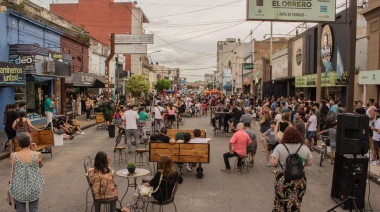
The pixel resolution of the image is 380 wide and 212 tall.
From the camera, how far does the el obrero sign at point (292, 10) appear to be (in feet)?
41.6

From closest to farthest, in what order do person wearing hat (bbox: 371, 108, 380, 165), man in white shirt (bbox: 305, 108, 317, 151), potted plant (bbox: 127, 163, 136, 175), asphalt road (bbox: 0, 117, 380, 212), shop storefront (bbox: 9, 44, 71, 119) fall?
potted plant (bbox: 127, 163, 136, 175) → asphalt road (bbox: 0, 117, 380, 212) → person wearing hat (bbox: 371, 108, 380, 165) → man in white shirt (bbox: 305, 108, 317, 151) → shop storefront (bbox: 9, 44, 71, 119)

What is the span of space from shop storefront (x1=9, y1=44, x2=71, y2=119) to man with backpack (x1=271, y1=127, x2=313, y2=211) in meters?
15.5

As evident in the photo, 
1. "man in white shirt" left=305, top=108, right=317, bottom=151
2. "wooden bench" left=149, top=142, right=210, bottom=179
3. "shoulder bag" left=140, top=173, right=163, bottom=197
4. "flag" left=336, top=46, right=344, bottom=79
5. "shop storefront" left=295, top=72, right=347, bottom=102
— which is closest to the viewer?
"shoulder bag" left=140, top=173, right=163, bottom=197

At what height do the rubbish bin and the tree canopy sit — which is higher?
the tree canopy

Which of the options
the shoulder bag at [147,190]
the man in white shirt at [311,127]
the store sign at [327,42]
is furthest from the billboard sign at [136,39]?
the shoulder bag at [147,190]

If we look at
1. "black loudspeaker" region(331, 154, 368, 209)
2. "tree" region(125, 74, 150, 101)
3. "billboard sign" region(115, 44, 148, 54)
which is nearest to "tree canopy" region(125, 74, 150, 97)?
"tree" region(125, 74, 150, 101)

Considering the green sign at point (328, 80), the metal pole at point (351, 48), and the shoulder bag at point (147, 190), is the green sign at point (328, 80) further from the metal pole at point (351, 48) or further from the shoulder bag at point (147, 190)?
the shoulder bag at point (147, 190)

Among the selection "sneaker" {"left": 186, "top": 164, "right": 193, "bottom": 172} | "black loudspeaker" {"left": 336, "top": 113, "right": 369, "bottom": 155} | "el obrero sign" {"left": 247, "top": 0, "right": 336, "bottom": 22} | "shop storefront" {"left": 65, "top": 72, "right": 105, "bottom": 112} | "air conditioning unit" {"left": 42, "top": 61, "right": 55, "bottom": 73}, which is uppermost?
"el obrero sign" {"left": 247, "top": 0, "right": 336, "bottom": 22}

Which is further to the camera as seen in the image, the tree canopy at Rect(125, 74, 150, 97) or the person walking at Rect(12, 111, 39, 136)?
the tree canopy at Rect(125, 74, 150, 97)

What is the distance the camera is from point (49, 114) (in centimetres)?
2002

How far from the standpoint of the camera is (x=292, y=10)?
12.7 m

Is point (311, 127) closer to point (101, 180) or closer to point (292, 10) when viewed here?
point (292, 10)

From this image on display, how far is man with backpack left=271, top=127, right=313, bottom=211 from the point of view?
6178mm

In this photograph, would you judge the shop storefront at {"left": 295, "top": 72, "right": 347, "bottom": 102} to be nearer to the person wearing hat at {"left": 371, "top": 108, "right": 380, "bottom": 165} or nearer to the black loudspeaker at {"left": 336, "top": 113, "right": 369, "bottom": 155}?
the person wearing hat at {"left": 371, "top": 108, "right": 380, "bottom": 165}
